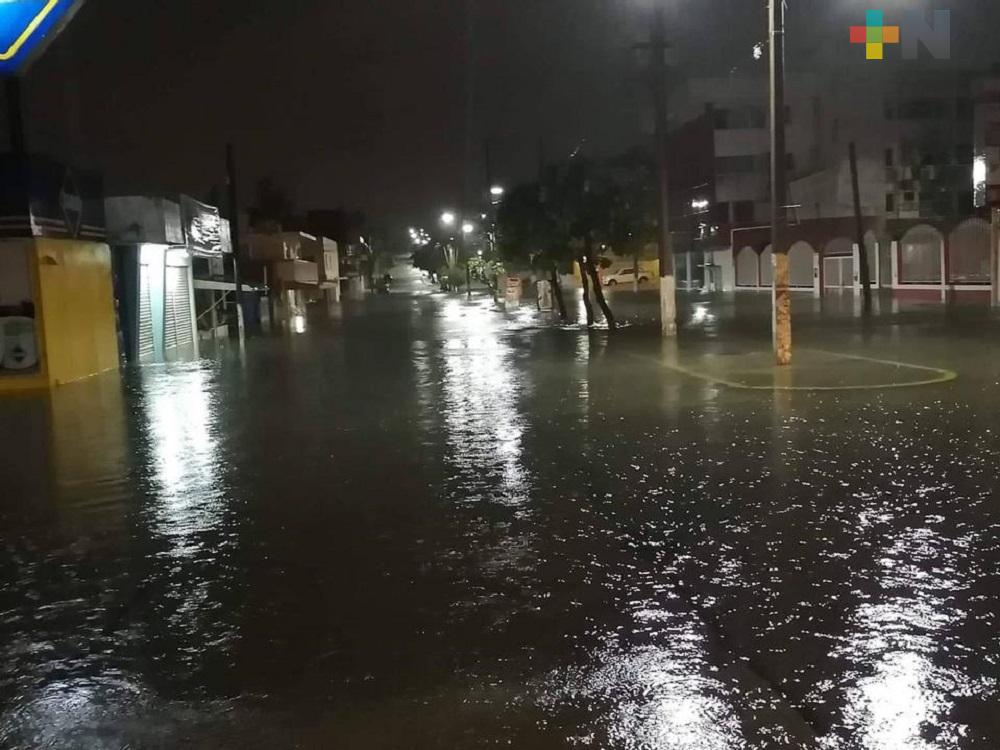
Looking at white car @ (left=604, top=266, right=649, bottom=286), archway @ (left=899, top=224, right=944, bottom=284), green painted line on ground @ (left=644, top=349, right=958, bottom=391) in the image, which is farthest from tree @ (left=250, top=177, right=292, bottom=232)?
green painted line on ground @ (left=644, top=349, right=958, bottom=391)

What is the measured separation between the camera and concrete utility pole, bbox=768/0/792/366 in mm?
17625

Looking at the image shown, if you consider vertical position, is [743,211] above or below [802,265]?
above

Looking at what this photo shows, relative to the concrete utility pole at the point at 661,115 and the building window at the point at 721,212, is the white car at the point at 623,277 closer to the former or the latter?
the building window at the point at 721,212

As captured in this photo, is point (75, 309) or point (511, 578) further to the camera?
point (75, 309)

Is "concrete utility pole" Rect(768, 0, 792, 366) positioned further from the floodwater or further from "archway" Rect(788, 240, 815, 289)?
"archway" Rect(788, 240, 815, 289)

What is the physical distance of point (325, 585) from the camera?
682 centimetres

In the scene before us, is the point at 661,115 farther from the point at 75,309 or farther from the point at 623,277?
the point at 623,277

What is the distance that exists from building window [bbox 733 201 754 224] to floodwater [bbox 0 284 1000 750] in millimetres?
59262

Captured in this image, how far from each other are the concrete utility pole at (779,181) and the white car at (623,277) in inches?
2640

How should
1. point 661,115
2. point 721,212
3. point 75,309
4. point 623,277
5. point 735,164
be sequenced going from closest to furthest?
point 75,309, point 661,115, point 735,164, point 721,212, point 623,277

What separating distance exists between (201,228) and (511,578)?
24566mm

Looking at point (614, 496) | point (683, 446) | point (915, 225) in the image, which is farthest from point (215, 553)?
point (915, 225)

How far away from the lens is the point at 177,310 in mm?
28109

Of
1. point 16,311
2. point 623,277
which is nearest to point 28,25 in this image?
point 16,311
